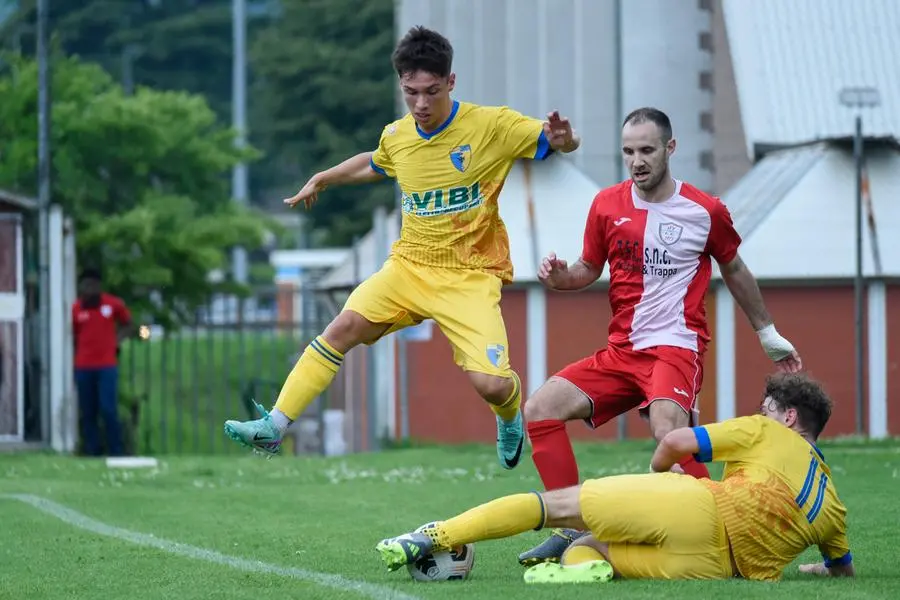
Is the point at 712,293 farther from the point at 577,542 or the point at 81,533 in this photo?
the point at 577,542

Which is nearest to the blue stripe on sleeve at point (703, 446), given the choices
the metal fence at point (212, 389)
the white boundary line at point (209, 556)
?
the white boundary line at point (209, 556)

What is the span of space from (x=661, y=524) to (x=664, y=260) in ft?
5.26

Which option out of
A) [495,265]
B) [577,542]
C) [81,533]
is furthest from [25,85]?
[577,542]

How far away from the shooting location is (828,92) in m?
24.0

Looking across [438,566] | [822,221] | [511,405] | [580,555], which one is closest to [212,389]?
[822,221]

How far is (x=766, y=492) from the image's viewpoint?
7.21 meters

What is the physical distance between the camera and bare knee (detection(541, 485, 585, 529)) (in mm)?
7258

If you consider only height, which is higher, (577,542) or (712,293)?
(712,293)

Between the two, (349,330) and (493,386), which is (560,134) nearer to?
(493,386)

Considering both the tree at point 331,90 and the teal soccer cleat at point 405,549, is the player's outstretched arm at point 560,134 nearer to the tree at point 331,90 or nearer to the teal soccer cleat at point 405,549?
the teal soccer cleat at point 405,549

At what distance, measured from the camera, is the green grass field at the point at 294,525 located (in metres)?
7.17

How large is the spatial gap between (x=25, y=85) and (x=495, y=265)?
16555 mm

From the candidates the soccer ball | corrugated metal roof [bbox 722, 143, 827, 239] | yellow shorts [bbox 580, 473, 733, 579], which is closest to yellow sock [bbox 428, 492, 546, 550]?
the soccer ball

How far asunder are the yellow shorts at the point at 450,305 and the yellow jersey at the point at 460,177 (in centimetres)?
8
